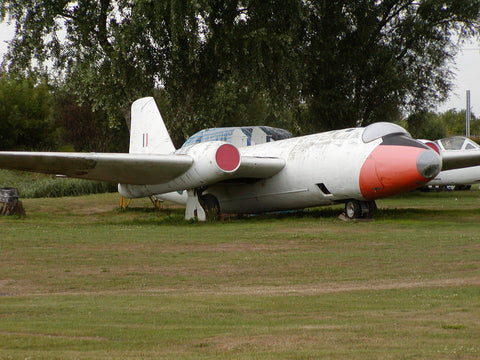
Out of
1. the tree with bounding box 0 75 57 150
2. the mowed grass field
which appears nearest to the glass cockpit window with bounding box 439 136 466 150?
the mowed grass field

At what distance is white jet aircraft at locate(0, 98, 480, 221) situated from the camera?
1730 cm

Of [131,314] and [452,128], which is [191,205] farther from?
[452,128]

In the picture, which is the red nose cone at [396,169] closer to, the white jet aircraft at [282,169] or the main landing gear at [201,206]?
the white jet aircraft at [282,169]

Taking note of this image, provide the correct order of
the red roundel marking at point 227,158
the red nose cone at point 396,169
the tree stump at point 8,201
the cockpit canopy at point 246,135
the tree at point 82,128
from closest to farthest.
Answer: the red nose cone at point 396,169, the red roundel marking at point 227,158, the tree stump at point 8,201, the cockpit canopy at point 246,135, the tree at point 82,128

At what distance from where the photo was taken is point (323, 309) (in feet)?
24.7

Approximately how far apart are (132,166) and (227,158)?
2356 mm

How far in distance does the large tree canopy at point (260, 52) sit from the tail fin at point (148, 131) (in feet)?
7.49

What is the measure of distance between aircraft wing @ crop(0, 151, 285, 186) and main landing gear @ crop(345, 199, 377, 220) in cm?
221

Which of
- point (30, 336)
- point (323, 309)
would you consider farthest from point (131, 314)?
point (323, 309)

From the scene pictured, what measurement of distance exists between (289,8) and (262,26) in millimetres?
1160

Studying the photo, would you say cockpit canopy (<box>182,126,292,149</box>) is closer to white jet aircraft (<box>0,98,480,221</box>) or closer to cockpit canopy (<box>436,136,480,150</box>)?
white jet aircraft (<box>0,98,480,221</box>)

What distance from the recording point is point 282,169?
19781 mm

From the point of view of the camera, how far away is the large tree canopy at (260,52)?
2638 cm

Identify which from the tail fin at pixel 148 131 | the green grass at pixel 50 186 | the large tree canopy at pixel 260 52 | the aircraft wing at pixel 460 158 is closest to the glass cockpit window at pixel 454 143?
the large tree canopy at pixel 260 52
